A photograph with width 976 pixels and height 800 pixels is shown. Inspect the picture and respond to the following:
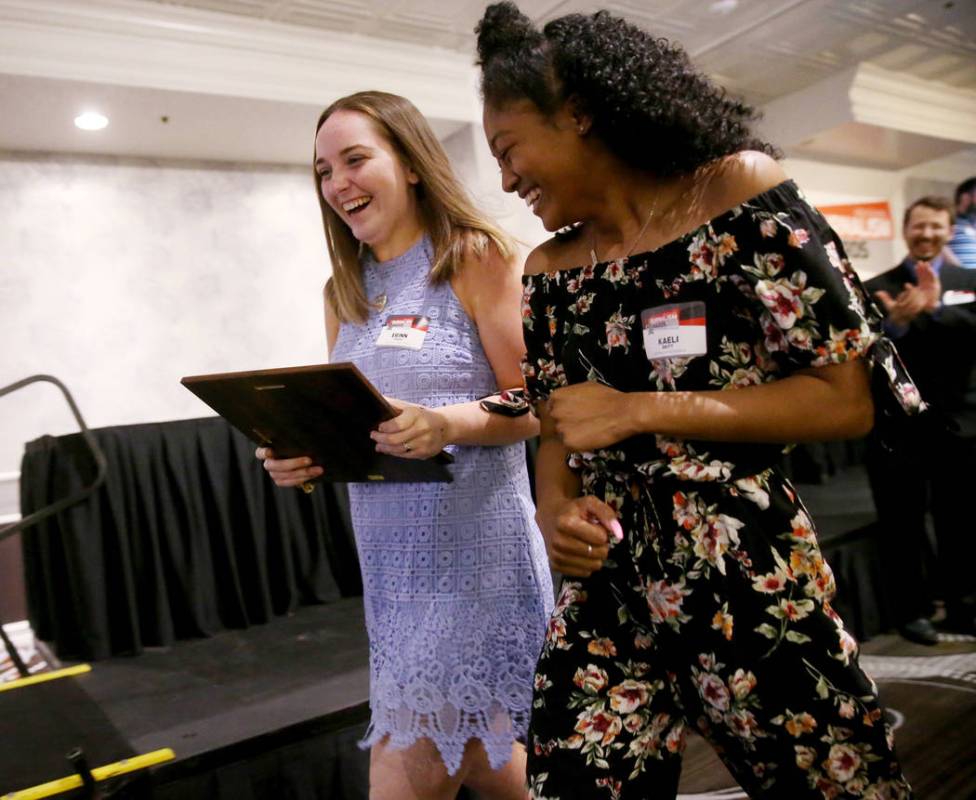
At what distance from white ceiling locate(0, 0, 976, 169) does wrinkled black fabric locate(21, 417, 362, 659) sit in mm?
1983

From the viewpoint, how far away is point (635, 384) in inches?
38.1

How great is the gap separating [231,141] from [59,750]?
13.9 feet

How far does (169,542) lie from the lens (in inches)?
128

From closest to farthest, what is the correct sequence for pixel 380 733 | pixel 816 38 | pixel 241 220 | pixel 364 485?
1. pixel 380 733
2. pixel 364 485
3. pixel 241 220
4. pixel 816 38

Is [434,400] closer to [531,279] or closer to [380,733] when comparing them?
[531,279]

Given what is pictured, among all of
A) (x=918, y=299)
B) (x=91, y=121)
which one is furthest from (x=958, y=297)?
(x=91, y=121)

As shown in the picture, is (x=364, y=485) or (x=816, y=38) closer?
(x=364, y=485)

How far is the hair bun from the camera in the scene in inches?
38.5

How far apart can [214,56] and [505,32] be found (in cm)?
390

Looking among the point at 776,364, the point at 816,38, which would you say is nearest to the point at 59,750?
the point at 776,364

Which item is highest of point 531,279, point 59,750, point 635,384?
point 531,279

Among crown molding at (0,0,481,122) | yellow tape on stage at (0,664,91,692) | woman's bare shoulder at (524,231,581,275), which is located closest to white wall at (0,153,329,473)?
crown molding at (0,0,481,122)

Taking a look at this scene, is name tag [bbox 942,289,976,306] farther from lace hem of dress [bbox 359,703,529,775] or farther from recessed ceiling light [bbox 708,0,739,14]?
recessed ceiling light [bbox 708,0,739,14]

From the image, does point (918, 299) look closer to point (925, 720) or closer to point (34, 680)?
point (925, 720)
